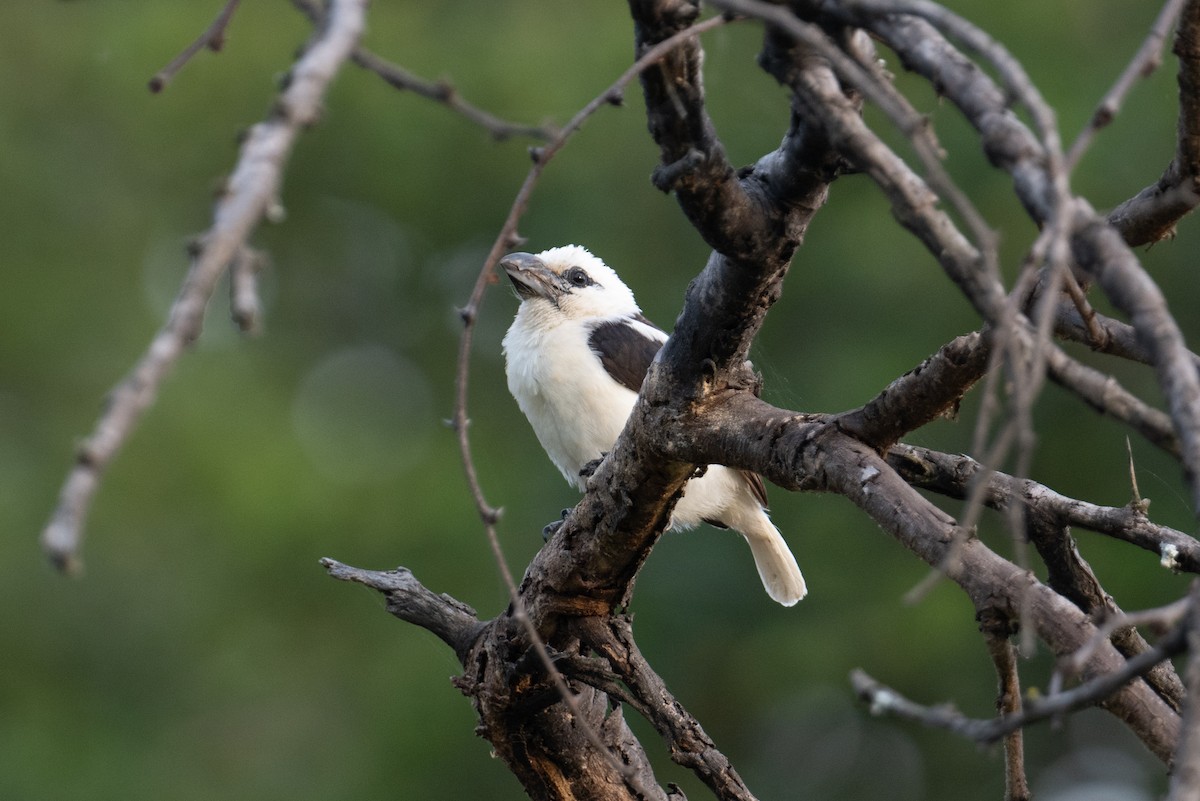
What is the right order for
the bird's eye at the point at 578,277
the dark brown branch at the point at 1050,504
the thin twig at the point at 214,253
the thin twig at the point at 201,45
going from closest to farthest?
the thin twig at the point at 214,253 → the thin twig at the point at 201,45 → the dark brown branch at the point at 1050,504 → the bird's eye at the point at 578,277

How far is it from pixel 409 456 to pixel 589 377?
443 centimetres

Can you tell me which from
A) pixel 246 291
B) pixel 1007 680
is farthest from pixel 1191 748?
pixel 1007 680

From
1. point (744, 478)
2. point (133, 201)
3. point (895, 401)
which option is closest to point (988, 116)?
point (895, 401)

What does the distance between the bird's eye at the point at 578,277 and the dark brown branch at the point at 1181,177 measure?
7.67ft

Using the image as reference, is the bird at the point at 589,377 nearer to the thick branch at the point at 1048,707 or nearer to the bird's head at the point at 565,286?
the bird's head at the point at 565,286

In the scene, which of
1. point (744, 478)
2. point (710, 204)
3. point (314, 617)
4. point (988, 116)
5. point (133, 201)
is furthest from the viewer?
point (133, 201)

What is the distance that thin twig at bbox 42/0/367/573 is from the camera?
0.94m

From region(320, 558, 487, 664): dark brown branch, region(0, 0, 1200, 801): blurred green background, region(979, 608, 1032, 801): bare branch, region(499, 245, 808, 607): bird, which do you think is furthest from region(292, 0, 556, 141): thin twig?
region(0, 0, 1200, 801): blurred green background

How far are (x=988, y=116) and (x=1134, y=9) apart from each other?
279 inches

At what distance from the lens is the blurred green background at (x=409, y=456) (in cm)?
744

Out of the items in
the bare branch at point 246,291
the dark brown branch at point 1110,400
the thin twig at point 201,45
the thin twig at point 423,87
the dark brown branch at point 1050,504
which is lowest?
the bare branch at point 246,291

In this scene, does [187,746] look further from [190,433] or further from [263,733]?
[190,433]

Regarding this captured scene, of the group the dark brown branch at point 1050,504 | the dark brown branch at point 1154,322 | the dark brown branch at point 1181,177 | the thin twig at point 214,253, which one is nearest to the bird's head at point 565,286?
the dark brown branch at point 1050,504

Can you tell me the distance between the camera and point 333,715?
8.05m
